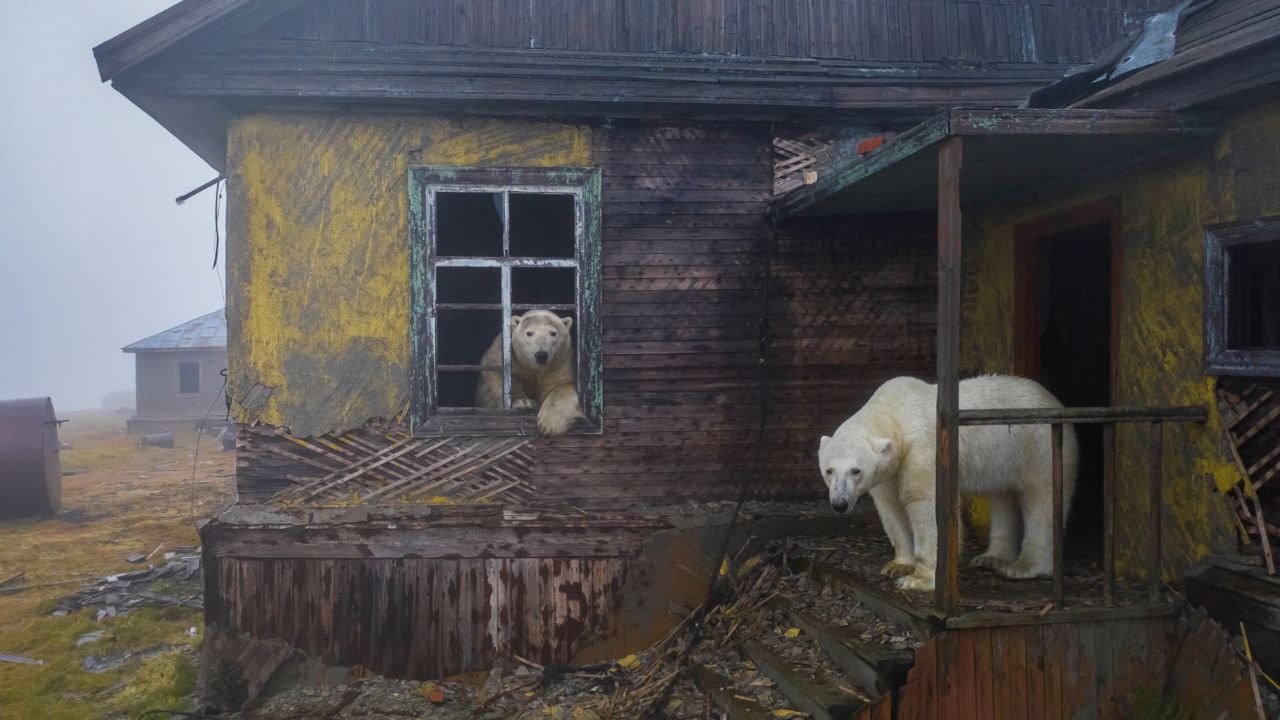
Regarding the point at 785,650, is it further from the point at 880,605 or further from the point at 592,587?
the point at 592,587

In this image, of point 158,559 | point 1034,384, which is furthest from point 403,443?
point 158,559

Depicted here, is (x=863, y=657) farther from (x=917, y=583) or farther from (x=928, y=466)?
(x=928, y=466)

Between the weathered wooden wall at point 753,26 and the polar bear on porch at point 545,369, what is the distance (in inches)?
79.2

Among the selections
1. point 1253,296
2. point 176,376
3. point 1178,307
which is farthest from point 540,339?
point 176,376

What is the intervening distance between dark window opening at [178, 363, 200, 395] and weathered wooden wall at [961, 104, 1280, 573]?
25.5 metres

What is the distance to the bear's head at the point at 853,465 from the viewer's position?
437 cm

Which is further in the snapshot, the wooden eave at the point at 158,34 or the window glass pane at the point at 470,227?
the window glass pane at the point at 470,227

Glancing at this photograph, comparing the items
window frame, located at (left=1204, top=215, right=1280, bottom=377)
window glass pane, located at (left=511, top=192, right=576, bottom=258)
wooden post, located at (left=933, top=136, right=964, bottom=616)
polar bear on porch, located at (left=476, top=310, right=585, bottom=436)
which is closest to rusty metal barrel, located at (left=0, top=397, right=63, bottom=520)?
window glass pane, located at (left=511, top=192, right=576, bottom=258)

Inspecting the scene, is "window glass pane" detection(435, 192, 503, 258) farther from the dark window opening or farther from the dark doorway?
the dark window opening

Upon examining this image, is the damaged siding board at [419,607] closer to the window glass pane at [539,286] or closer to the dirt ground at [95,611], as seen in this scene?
the dirt ground at [95,611]

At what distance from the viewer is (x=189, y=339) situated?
82.0 ft

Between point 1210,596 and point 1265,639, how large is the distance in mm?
311

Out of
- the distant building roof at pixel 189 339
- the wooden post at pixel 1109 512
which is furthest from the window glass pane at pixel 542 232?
the distant building roof at pixel 189 339

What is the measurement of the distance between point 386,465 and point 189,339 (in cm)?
2263
